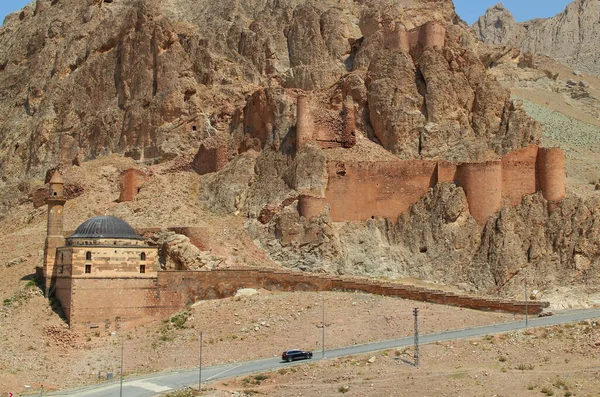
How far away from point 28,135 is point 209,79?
16.7 metres

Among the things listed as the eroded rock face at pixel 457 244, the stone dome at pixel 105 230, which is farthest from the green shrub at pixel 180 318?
the eroded rock face at pixel 457 244

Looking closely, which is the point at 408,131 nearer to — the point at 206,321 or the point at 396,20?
the point at 396,20

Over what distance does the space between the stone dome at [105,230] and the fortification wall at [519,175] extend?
19141 millimetres

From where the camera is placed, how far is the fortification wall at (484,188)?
51.7 m

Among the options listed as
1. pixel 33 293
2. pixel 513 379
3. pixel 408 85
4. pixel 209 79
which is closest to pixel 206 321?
pixel 33 293

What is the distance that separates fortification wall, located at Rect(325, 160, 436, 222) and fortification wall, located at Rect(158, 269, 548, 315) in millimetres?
6284

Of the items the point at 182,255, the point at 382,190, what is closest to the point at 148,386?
the point at 182,255

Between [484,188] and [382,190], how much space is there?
550 centimetres

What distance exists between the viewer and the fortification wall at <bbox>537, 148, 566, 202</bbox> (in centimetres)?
5106

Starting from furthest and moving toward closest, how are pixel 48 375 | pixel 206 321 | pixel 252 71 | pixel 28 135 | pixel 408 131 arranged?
pixel 28 135 → pixel 252 71 → pixel 408 131 → pixel 206 321 → pixel 48 375

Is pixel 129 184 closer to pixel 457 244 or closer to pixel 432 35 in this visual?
pixel 457 244

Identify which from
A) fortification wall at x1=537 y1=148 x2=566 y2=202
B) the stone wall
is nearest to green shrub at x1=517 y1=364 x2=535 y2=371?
the stone wall

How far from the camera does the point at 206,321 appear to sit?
1786 inches

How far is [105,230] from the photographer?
155ft
